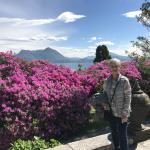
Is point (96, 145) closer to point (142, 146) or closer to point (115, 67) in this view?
point (142, 146)

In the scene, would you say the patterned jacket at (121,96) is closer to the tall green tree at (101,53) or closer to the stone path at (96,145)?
the stone path at (96,145)

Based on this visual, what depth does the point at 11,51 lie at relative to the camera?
34.2 feet

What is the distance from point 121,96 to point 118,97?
51 mm

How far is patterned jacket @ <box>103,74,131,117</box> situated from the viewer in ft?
19.4

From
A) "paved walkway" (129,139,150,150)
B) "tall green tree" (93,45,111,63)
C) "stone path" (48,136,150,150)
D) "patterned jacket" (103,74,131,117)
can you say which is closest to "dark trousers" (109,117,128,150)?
"patterned jacket" (103,74,131,117)

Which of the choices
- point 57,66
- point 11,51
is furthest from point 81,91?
point 11,51

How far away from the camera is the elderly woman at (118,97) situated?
5910 mm

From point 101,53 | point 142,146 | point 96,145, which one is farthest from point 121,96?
point 101,53

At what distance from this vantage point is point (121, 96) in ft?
19.5

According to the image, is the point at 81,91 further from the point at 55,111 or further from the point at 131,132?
the point at 131,132

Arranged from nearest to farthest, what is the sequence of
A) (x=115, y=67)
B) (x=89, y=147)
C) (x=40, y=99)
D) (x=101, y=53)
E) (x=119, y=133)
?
(x=115, y=67) → (x=119, y=133) → (x=89, y=147) → (x=40, y=99) → (x=101, y=53)

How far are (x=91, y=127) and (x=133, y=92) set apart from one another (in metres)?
1.99

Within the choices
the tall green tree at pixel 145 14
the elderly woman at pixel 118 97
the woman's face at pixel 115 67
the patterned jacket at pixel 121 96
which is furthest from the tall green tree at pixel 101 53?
the woman's face at pixel 115 67

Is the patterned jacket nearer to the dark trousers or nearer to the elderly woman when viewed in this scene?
the elderly woman
